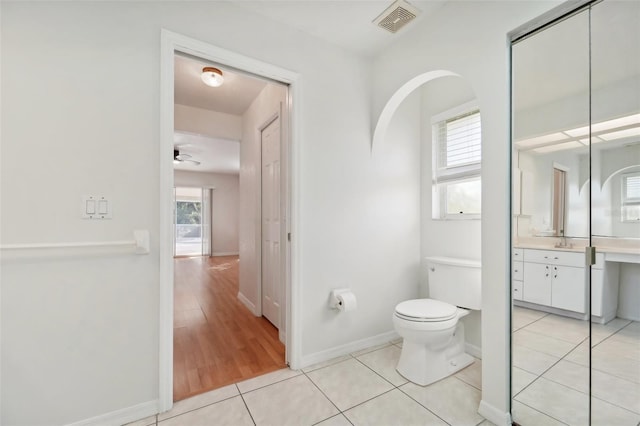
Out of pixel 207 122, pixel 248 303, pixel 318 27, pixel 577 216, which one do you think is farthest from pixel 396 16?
pixel 248 303

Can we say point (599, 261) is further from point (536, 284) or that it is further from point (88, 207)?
point (88, 207)

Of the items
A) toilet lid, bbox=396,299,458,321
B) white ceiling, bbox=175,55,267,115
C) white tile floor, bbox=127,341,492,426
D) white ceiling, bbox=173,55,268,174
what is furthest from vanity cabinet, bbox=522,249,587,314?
white ceiling, bbox=175,55,267,115

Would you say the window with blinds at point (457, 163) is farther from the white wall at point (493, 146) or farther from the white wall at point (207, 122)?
Result: the white wall at point (207, 122)

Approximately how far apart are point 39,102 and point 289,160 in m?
1.33

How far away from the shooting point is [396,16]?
6.01ft

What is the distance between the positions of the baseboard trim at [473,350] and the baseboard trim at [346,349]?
567mm

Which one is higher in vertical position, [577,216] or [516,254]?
[577,216]

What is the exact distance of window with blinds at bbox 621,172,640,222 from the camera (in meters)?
1.13

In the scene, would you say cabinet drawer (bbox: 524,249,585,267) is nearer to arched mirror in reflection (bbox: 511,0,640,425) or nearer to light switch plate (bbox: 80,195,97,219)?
arched mirror in reflection (bbox: 511,0,640,425)

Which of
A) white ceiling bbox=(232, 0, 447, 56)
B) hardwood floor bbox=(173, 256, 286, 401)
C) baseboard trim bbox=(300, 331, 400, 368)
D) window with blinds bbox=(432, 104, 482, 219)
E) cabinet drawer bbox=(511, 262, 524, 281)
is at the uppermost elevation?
white ceiling bbox=(232, 0, 447, 56)

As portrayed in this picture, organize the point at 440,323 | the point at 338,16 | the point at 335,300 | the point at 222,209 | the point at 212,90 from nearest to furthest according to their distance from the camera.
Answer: the point at 440,323
the point at 338,16
the point at 335,300
the point at 212,90
the point at 222,209

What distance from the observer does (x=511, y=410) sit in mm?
1453

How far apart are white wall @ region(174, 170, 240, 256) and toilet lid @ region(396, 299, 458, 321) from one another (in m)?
7.37

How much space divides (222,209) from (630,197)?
333 inches
